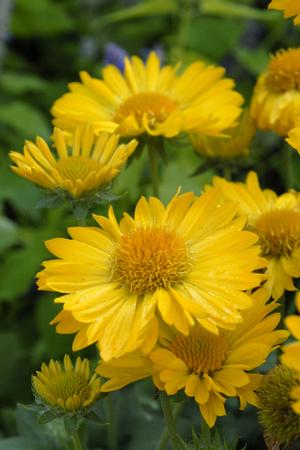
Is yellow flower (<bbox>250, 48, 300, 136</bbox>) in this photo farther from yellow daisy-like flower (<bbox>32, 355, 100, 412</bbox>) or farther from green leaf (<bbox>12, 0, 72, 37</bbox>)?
green leaf (<bbox>12, 0, 72, 37</bbox>)

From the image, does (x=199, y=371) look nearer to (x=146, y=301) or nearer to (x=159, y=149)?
(x=146, y=301)

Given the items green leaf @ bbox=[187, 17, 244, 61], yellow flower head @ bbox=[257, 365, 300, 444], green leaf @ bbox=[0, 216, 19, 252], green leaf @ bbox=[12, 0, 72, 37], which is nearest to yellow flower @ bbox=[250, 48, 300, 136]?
yellow flower head @ bbox=[257, 365, 300, 444]

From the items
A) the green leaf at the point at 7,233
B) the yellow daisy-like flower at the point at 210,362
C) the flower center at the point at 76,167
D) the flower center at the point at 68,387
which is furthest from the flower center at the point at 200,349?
the green leaf at the point at 7,233

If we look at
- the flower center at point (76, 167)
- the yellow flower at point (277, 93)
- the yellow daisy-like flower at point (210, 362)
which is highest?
the yellow flower at point (277, 93)

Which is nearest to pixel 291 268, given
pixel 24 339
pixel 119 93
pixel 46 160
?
pixel 46 160

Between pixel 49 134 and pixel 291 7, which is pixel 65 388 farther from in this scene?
pixel 49 134

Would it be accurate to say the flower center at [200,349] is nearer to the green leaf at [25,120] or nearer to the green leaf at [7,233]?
the green leaf at [7,233]

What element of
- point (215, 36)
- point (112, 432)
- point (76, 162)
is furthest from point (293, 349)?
point (215, 36)
